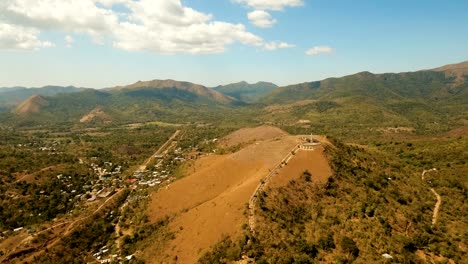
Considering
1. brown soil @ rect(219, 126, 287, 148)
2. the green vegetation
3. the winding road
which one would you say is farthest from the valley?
brown soil @ rect(219, 126, 287, 148)

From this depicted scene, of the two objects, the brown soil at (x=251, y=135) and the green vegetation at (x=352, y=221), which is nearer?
the green vegetation at (x=352, y=221)

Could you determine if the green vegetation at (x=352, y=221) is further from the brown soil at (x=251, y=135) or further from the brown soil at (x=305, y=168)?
the brown soil at (x=251, y=135)

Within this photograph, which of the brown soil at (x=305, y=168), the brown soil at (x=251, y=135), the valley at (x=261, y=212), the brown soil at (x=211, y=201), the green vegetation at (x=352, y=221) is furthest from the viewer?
the brown soil at (x=251, y=135)

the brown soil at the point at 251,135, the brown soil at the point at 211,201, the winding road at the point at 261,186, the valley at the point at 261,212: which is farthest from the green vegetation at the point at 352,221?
the brown soil at the point at 251,135

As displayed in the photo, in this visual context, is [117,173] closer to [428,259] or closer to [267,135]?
[267,135]

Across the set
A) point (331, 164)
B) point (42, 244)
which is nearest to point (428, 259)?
point (331, 164)

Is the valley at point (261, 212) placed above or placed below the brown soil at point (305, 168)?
below

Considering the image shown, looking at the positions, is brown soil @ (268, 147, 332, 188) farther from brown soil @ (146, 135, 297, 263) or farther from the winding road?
brown soil @ (146, 135, 297, 263)
